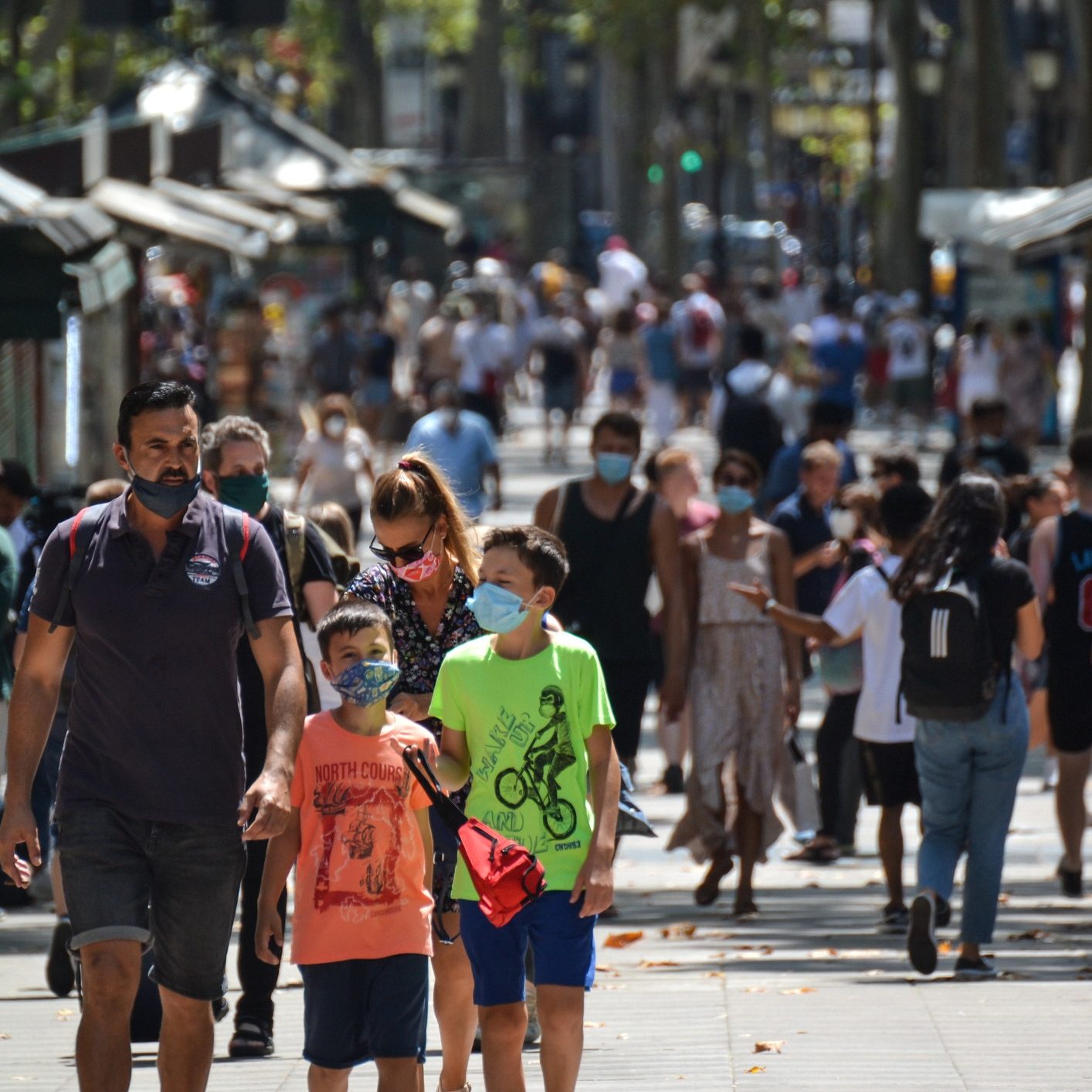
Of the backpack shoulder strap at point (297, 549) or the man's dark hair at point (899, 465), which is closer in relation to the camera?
the backpack shoulder strap at point (297, 549)

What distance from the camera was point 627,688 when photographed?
947 cm

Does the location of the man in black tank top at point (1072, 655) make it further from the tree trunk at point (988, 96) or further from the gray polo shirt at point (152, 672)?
the tree trunk at point (988, 96)

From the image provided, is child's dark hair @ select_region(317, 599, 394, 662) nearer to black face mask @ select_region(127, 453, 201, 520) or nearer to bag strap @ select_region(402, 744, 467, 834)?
bag strap @ select_region(402, 744, 467, 834)

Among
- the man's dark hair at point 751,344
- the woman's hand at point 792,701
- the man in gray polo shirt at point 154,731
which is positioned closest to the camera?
the man in gray polo shirt at point 154,731

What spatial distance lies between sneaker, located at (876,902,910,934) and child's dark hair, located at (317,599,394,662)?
391 centimetres

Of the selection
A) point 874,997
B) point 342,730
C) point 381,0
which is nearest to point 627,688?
point 874,997

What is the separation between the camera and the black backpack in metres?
7.68

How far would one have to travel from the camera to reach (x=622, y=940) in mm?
8883

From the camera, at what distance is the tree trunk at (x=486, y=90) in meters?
55.2

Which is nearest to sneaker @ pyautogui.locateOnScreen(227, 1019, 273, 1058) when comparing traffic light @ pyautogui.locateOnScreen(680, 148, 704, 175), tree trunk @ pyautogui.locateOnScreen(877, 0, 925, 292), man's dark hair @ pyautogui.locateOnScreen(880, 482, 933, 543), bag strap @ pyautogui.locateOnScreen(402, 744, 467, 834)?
bag strap @ pyautogui.locateOnScreen(402, 744, 467, 834)

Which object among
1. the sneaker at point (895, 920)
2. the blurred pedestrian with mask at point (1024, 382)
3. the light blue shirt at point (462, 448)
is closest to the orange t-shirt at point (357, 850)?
the sneaker at point (895, 920)

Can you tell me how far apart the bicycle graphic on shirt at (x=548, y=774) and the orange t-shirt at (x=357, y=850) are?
20cm

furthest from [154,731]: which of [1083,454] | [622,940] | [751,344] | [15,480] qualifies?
[751,344]

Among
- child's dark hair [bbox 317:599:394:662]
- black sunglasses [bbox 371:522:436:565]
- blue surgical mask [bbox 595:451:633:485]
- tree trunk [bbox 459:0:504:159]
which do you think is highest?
tree trunk [bbox 459:0:504:159]
